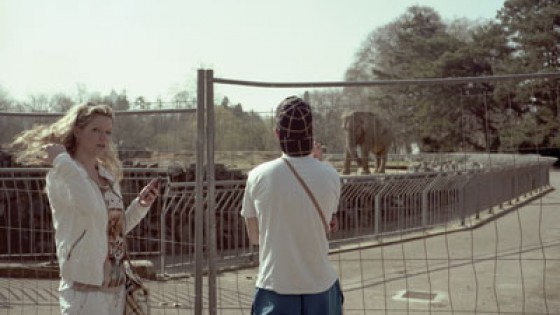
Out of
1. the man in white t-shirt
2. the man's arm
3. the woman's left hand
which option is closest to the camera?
the man in white t-shirt

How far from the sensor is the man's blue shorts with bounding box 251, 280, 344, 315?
10.0ft

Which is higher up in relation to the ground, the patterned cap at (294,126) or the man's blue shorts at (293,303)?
the patterned cap at (294,126)

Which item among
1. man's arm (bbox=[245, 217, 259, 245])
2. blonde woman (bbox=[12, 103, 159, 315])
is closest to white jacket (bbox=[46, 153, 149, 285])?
blonde woman (bbox=[12, 103, 159, 315])

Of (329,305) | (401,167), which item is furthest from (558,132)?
(401,167)

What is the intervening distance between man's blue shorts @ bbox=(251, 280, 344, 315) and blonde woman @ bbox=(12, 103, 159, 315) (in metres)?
0.73

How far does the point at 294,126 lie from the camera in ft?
10.00

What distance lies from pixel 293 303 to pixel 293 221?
39cm

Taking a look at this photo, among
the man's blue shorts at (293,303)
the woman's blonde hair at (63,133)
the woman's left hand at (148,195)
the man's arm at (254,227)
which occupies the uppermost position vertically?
the woman's blonde hair at (63,133)

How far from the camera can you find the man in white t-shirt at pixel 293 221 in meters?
3.03

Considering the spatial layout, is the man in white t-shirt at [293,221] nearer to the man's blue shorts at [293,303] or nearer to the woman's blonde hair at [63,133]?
the man's blue shorts at [293,303]

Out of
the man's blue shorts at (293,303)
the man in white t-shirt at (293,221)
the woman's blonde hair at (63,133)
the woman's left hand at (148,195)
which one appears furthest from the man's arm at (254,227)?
the woman's blonde hair at (63,133)

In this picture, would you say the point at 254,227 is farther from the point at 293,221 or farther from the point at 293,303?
the point at 293,303

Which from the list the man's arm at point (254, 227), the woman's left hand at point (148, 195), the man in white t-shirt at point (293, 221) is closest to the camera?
the man in white t-shirt at point (293, 221)

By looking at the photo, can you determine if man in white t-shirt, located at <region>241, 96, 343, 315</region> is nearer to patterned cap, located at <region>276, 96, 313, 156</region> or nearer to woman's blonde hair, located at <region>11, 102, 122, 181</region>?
patterned cap, located at <region>276, 96, 313, 156</region>
